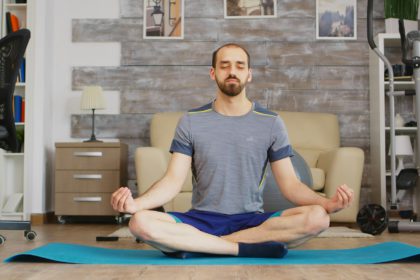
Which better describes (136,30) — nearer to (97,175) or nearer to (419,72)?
(97,175)

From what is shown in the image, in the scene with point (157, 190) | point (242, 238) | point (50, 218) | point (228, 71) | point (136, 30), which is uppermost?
point (136, 30)

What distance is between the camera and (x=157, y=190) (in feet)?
8.10

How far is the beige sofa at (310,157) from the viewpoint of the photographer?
14.5 ft

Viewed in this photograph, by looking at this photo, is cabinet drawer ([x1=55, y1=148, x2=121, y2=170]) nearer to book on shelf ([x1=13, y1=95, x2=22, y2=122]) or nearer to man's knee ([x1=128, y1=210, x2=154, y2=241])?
book on shelf ([x1=13, y1=95, x2=22, y2=122])

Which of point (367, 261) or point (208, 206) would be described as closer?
point (367, 261)

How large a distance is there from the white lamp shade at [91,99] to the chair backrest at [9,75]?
1.56 meters

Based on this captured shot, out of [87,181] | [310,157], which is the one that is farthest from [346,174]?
[87,181]

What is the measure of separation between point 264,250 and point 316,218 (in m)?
0.22

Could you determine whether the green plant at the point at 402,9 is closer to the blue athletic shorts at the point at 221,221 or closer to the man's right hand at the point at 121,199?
the blue athletic shorts at the point at 221,221

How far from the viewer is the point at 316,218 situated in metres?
2.38

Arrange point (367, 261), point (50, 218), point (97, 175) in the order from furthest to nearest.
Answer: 1. point (50, 218)
2. point (97, 175)
3. point (367, 261)

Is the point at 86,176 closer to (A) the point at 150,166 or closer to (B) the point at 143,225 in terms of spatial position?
(A) the point at 150,166

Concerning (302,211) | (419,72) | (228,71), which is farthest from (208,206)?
(419,72)

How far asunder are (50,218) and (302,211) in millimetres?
3352
